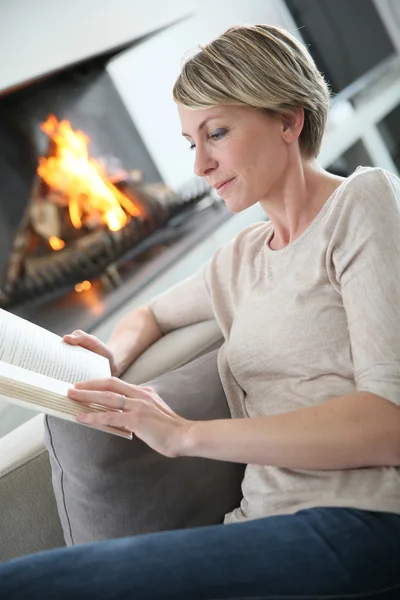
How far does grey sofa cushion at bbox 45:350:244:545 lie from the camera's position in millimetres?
1209

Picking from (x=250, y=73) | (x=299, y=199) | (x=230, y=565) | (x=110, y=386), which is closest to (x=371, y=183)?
(x=299, y=199)

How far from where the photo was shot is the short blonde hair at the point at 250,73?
121 cm

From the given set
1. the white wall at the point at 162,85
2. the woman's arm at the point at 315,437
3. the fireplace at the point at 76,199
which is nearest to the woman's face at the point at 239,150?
the woman's arm at the point at 315,437

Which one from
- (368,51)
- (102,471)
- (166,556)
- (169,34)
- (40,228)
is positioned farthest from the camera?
(368,51)

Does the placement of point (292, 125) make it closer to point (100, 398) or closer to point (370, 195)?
point (370, 195)

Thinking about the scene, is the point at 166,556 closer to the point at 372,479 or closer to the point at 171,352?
the point at 372,479

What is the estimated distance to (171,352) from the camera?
58.9 inches

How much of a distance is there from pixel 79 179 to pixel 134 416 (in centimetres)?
173

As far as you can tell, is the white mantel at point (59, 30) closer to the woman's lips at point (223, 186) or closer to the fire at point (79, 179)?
the fire at point (79, 179)

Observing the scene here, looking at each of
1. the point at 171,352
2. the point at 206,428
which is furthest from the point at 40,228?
the point at 206,428

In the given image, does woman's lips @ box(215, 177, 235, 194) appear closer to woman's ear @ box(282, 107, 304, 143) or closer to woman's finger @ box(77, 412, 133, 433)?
woman's ear @ box(282, 107, 304, 143)

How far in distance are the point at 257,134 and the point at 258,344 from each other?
360 mm

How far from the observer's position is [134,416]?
1.06 meters

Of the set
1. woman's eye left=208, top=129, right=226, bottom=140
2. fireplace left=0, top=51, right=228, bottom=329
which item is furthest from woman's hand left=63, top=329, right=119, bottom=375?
fireplace left=0, top=51, right=228, bottom=329
